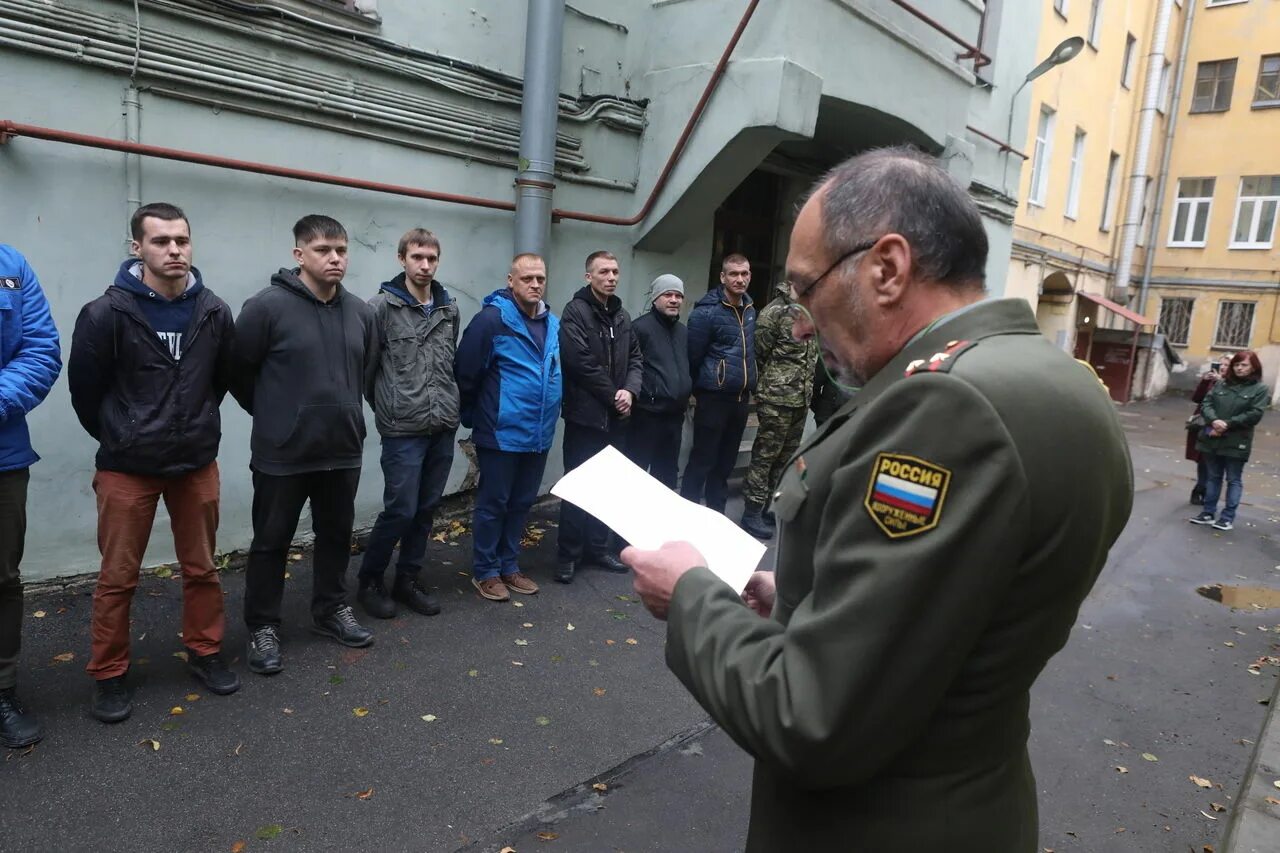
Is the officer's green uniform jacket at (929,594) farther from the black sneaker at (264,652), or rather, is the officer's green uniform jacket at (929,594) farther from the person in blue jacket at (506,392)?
the person in blue jacket at (506,392)

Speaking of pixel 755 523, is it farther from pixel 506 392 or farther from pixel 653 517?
pixel 653 517

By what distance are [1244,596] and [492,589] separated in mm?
6006

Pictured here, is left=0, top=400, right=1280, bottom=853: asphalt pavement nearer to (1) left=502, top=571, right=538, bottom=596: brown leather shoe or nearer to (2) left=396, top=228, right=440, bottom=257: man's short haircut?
(1) left=502, top=571, right=538, bottom=596: brown leather shoe

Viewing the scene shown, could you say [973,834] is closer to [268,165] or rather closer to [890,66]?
[268,165]

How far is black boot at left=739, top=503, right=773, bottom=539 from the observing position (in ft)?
22.2

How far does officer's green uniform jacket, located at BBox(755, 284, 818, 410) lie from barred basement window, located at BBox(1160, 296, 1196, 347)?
76.0 ft

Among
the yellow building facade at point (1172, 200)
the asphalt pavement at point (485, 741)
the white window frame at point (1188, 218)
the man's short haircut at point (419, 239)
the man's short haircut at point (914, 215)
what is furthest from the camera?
the white window frame at point (1188, 218)

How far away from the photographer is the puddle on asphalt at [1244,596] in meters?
6.39

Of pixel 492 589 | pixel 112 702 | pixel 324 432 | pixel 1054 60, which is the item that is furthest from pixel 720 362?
pixel 1054 60

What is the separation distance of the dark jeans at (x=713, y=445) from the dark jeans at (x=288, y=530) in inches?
121

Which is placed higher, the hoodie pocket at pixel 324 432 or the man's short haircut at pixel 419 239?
the man's short haircut at pixel 419 239

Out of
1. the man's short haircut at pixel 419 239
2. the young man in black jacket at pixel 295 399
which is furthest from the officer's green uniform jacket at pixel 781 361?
the young man in black jacket at pixel 295 399

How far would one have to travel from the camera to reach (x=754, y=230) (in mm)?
9539

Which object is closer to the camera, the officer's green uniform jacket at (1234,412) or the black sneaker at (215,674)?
the black sneaker at (215,674)
